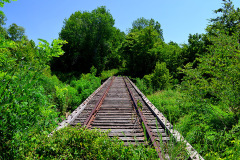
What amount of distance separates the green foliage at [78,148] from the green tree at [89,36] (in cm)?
3348

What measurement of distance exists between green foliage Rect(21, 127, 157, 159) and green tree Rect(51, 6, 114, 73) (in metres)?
33.5

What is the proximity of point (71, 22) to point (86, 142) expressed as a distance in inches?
1503

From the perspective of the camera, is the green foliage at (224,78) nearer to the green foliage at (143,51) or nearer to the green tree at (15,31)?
the green foliage at (143,51)

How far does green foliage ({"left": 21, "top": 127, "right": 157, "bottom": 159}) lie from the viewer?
2841 millimetres

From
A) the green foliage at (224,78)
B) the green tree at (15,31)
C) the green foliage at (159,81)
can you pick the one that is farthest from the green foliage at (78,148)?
the green tree at (15,31)

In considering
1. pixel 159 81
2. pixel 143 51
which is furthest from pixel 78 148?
pixel 143 51

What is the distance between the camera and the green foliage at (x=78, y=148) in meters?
2.84

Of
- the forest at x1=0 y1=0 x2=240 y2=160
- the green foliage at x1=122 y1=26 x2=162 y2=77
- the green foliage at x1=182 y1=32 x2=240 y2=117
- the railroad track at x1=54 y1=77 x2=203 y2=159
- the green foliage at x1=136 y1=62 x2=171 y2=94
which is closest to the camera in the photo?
the forest at x1=0 y1=0 x2=240 y2=160

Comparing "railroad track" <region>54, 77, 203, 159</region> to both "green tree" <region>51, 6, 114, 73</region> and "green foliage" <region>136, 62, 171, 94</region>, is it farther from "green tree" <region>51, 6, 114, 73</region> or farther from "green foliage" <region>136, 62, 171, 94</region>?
"green tree" <region>51, 6, 114, 73</region>

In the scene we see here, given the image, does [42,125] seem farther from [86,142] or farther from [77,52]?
[77,52]

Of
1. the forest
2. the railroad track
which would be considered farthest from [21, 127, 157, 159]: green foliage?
the railroad track

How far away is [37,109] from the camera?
2859 millimetres

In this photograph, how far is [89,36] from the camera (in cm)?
3619

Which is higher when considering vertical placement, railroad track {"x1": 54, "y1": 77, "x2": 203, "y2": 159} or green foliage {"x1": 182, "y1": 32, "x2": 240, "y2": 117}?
green foliage {"x1": 182, "y1": 32, "x2": 240, "y2": 117}
